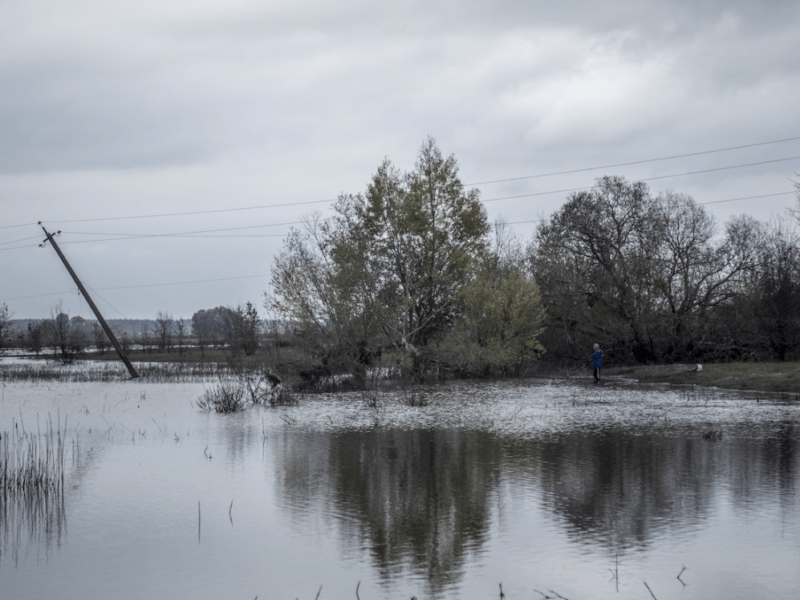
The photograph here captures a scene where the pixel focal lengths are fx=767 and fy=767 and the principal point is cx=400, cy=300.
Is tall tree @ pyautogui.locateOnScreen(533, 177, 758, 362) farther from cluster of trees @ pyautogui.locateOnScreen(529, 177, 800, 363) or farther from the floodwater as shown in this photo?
the floodwater

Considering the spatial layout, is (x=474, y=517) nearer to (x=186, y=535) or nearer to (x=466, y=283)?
(x=186, y=535)

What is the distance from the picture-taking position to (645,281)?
1858 inches

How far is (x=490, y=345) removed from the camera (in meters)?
41.6

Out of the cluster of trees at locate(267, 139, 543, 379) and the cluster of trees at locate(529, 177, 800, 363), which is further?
the cluster of trees at locate(529, 177, 800, 363)

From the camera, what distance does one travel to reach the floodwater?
7793 millimetres

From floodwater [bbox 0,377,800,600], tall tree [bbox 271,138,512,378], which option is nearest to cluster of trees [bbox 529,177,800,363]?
tall tree [bbox 271,138,512,378]

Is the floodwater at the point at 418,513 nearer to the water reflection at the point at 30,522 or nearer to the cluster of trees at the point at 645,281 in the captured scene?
the water reflection at the point at 30,522

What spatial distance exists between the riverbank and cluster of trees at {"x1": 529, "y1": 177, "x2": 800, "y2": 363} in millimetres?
3751

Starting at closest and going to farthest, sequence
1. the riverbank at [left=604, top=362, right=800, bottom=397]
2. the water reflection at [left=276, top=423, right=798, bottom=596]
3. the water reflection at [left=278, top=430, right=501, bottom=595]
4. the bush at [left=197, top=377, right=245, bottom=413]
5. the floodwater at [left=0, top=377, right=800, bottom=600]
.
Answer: the floodwater at [left=0, top=377, right=800, bottom=600], the water reflection at [left=278, top=430, right=501, bottom=595], the water reflection at [left=276, top=423, right=798, bottom=596], the bush at [left=197, top=377, right=245, bottom=413], the riverbank at [left=604, top=362, right=800, bottom=397]

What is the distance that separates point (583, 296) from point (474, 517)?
4071 cm

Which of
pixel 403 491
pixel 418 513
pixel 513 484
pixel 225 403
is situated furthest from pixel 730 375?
pixel 418 513

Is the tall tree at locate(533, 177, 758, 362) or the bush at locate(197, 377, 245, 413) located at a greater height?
the tall tree at locate(533, 177, 758, 362)

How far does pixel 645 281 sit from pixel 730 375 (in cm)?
1260

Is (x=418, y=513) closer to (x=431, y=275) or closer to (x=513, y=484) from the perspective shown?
(x=513, y=484)
